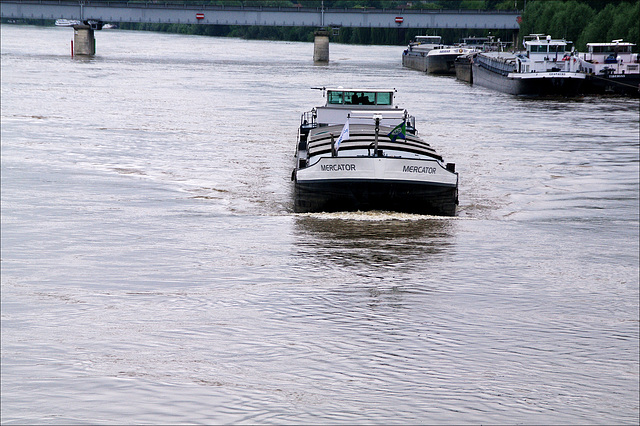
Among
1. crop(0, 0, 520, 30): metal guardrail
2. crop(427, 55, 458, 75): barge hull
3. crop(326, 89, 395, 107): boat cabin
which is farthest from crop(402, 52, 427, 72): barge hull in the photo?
crop(326, 89, 395, 107): boat cabin

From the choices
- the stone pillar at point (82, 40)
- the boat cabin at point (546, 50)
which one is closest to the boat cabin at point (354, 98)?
the boat cabin at point (546, 50)

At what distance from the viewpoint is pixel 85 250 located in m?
19.9

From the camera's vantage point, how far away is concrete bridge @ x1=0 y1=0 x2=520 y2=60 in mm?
123000

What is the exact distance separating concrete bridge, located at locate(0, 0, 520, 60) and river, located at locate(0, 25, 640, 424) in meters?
88.2

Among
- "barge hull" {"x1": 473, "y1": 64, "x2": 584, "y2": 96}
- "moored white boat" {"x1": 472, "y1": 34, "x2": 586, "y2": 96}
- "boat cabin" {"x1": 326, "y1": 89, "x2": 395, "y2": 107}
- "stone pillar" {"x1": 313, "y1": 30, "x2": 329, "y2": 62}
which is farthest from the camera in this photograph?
"stone pillar" {"x1": 313, "y1": 30, "x2": 329, "y2": 62}

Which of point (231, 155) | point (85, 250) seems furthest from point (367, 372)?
point (231, 155)

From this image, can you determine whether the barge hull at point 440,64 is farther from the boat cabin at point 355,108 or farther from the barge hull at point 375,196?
the barge hull at point 375,196

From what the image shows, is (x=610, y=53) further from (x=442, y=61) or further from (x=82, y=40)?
(x=82, y=40)

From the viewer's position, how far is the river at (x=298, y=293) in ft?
39.6

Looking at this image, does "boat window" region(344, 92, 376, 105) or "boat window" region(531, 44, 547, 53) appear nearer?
"boat window" region(344, 92, 376, 105)

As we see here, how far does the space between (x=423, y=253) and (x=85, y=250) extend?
7.06 m

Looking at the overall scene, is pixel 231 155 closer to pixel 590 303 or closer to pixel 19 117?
pixel 19 117

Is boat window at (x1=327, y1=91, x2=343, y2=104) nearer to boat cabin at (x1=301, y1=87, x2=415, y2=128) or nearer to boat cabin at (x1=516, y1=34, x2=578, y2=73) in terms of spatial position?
boat cabin at (x1=301, y1=87, x2=415, y2=128)

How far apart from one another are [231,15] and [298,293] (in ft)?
376
